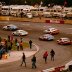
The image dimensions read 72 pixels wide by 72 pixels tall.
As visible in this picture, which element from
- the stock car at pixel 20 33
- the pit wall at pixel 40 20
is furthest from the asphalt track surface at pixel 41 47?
the pit wall at pixel 40 20

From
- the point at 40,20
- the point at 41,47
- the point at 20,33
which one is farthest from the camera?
the point at 40,20

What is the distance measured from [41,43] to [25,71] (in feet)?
62.5

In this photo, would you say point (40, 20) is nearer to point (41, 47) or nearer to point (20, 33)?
point (20, 33)

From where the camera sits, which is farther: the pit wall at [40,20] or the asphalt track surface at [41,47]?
the pit wall at [40,20]

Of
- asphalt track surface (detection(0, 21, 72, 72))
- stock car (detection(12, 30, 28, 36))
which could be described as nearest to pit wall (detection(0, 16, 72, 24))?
asphalt track surface (detection(0, 21, 72, 72))

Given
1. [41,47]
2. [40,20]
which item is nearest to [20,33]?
[41,47]

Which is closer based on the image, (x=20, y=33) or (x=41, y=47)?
(x=41, y=47)

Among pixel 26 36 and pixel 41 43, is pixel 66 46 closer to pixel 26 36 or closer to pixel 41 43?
pixel 41 43

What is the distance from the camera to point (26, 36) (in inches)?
2667

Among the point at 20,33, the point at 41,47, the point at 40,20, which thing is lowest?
the point at 40,20

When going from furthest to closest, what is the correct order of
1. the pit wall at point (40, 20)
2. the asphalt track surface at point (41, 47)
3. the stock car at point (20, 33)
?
the pit wall at point (40, 20), the stock car at point (20, 33), the asphalt track surface at point (41, 47)

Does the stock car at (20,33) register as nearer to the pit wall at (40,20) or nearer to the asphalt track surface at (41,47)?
the asphalt track surface at (41,47)

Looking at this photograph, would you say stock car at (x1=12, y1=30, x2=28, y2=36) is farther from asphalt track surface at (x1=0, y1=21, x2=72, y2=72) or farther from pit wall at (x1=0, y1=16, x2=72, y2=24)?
pit wall at (x1=0, y1=16, x2=72, y2=24)

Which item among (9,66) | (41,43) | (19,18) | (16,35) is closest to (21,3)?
(19,18)
